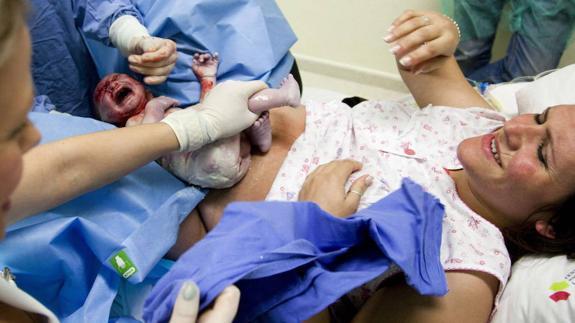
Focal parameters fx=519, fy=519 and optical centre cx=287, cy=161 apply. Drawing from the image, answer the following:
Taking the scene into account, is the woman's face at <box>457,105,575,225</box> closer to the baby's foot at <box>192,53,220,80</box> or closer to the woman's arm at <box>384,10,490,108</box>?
the woman's arm at <box>384,10,490,108</box>

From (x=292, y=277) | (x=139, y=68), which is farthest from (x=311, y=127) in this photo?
(x=292, y=277)

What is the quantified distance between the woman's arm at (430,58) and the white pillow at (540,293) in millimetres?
506

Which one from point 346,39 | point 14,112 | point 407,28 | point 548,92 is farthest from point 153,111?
point 346,39

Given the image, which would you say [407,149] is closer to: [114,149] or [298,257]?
[298,257]

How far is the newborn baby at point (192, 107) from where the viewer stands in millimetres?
1188

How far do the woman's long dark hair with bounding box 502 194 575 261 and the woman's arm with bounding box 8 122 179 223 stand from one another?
0.84 m

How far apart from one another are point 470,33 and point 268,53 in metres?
0.95

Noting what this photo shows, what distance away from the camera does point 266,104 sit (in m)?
1.23

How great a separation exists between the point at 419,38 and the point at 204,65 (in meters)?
0.58

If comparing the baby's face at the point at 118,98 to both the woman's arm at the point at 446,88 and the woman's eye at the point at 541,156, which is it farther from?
the woman's eye at the point at 541,156

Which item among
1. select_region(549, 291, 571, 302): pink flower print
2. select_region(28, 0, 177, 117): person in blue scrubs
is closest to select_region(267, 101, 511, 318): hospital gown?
select_region(549, 291, 571, 302): pink flower print

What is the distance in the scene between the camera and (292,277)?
0.90 m

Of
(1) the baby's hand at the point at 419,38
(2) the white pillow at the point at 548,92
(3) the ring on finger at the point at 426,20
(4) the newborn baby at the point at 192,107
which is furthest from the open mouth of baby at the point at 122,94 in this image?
(2) the white pillow at the point at 548,92

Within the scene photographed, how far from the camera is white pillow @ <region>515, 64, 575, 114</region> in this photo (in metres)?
1.50
